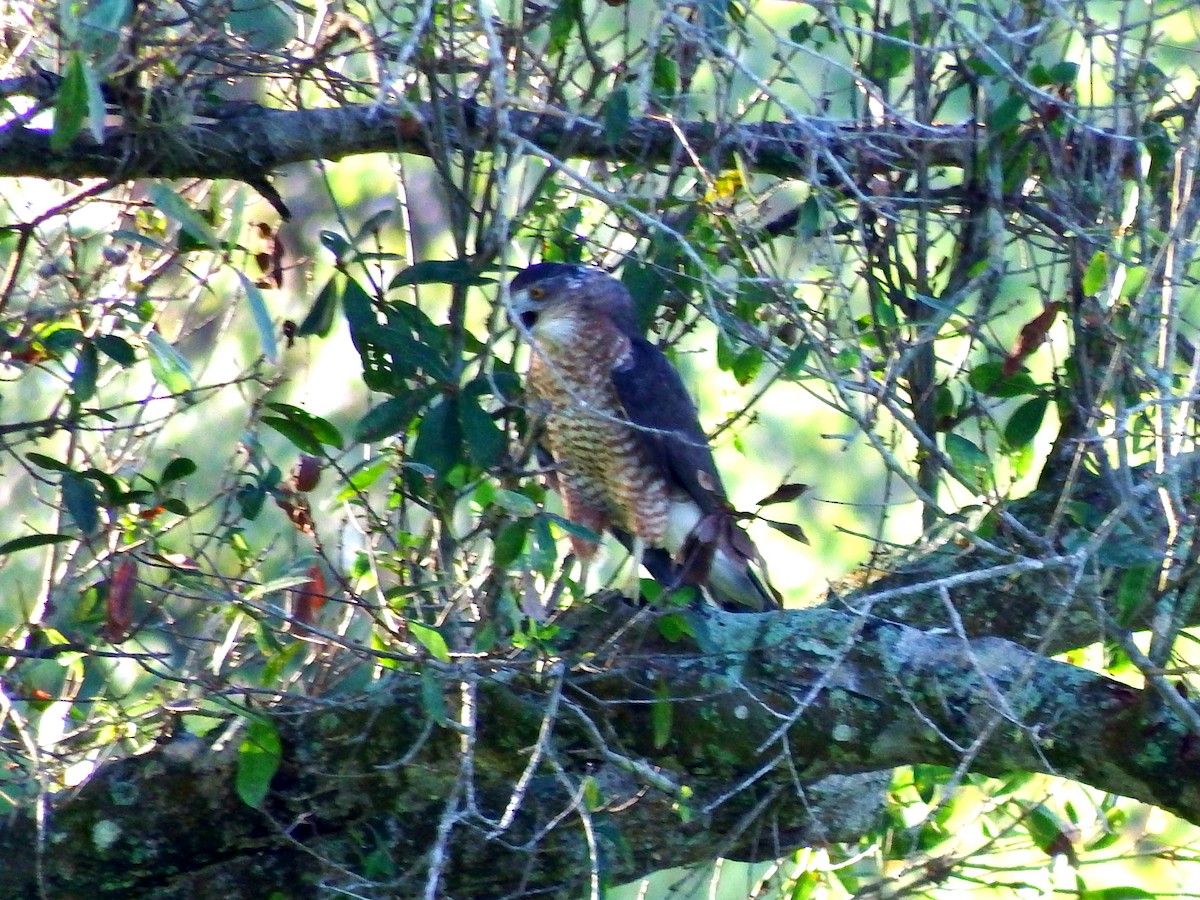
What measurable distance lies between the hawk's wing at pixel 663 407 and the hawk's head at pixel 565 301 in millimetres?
88

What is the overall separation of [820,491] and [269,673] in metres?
4.88

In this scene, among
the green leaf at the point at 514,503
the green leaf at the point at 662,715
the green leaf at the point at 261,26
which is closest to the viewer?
the green leaf at the point at 514,503

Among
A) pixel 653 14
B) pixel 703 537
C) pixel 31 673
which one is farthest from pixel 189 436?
pixel 703 537

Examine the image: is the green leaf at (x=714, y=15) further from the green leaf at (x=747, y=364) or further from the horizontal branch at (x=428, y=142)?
the green leaf at (x=747, y=364)

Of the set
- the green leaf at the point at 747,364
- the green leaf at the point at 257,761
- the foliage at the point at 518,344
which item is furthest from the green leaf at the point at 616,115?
the green leaf at the point at 257,761

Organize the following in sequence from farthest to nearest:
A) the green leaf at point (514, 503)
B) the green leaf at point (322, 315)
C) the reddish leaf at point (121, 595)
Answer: the green leaf at point (322, 315)
the reddish leaf at point (121, 595)
the green leaf at point (514, 503)

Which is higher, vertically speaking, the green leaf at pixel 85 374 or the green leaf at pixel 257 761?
the green leaf at pixel 85 374

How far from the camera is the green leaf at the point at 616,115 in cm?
263

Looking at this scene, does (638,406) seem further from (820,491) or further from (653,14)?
(820,491)

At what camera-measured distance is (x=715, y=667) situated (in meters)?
2.49

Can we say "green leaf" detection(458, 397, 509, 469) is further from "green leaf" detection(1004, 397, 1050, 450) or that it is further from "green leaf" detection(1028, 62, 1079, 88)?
"green leaf" detection(1028, 62, 1079, 88)

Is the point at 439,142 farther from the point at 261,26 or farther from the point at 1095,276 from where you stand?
the point at 1095,276

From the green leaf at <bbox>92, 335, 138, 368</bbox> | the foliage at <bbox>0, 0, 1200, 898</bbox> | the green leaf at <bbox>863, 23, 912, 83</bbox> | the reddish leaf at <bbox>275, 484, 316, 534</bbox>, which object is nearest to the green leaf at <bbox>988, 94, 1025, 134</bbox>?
the foliage at <bbox>0, 0, 1200, 898</bbox>

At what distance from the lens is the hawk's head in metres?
3.20
